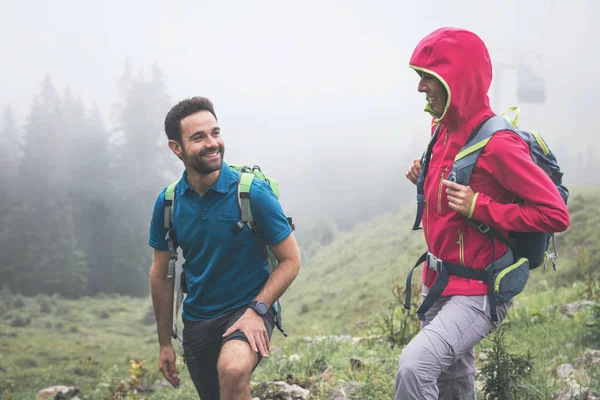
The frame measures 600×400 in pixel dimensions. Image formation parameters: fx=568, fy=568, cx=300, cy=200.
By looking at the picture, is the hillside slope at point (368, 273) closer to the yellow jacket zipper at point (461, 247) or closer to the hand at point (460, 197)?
the yellow jacket zipper at point (461, 247)

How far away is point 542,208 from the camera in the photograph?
122 inches

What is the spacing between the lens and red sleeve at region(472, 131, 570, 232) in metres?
3.10

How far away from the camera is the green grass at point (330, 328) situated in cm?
697

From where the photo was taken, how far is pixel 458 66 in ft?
10.8

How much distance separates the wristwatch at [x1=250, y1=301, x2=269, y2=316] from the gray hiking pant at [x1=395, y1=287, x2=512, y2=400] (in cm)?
98

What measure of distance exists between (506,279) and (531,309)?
689 centimetres

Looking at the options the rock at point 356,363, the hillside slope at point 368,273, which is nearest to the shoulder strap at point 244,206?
the rock at point 356,363

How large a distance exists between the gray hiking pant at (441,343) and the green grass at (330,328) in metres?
1.85

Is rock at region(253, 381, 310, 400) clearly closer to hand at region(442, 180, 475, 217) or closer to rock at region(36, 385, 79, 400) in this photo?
hand at region(442, 180, 475, 217)

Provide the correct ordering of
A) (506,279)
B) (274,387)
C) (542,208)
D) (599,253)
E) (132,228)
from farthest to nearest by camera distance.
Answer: (132,228)
(599,253)
(274,387)
(506,279)
(542,208)

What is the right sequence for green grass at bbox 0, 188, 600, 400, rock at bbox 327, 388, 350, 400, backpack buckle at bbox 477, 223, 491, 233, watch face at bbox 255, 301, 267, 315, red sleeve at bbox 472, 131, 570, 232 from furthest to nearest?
green grass at bbox 0, 188, 600, 400 → rock at bbox 327, 388, 350, 400 → watch face at bbox 255, 301, 267, 315 → backpack buckle at bbox 477, 223, 491, 233 → red sleeve at bbox 472, 131, 570, 232

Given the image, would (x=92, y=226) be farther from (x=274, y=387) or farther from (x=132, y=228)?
(x=274, y=387)

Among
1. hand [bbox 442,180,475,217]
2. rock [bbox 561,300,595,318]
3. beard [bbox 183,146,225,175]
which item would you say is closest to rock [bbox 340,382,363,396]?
beard [bbox 183,146,225,175]

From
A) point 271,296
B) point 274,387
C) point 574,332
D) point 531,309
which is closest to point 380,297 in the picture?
point 531,309
